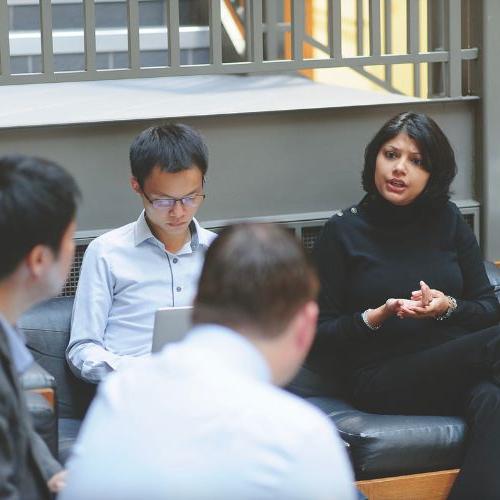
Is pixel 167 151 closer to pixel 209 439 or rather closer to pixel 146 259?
pixel 146 259

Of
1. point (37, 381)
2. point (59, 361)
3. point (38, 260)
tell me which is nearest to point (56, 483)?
point (38, 260)

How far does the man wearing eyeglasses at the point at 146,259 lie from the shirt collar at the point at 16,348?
1186 mm

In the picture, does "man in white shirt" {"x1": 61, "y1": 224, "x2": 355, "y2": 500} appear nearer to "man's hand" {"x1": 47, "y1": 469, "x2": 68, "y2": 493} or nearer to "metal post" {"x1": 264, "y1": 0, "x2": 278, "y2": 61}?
"man's hand" {"x1": 47, "y1": 469, "x2": 68, "y2": 493}

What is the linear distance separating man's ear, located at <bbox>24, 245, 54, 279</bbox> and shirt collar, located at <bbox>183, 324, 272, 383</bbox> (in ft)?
1.18

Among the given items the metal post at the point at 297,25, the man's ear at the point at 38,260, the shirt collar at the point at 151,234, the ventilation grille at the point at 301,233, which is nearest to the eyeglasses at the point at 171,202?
the shirt collar at the point at 151,234

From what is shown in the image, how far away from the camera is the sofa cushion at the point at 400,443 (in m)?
3.06

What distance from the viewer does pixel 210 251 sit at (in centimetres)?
155

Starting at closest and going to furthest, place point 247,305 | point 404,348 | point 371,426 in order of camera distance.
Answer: point 247,305 → point 371,426 → point 404,348

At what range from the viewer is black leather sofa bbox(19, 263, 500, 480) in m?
3.06

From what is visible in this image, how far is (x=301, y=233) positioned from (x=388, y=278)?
0.54 m

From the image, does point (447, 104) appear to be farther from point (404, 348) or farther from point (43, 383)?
point (43, 383)

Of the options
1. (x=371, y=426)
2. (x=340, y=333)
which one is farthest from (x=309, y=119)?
(x=371, y=426)

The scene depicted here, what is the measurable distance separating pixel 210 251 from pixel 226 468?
315mm

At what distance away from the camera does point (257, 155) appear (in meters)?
3.74
